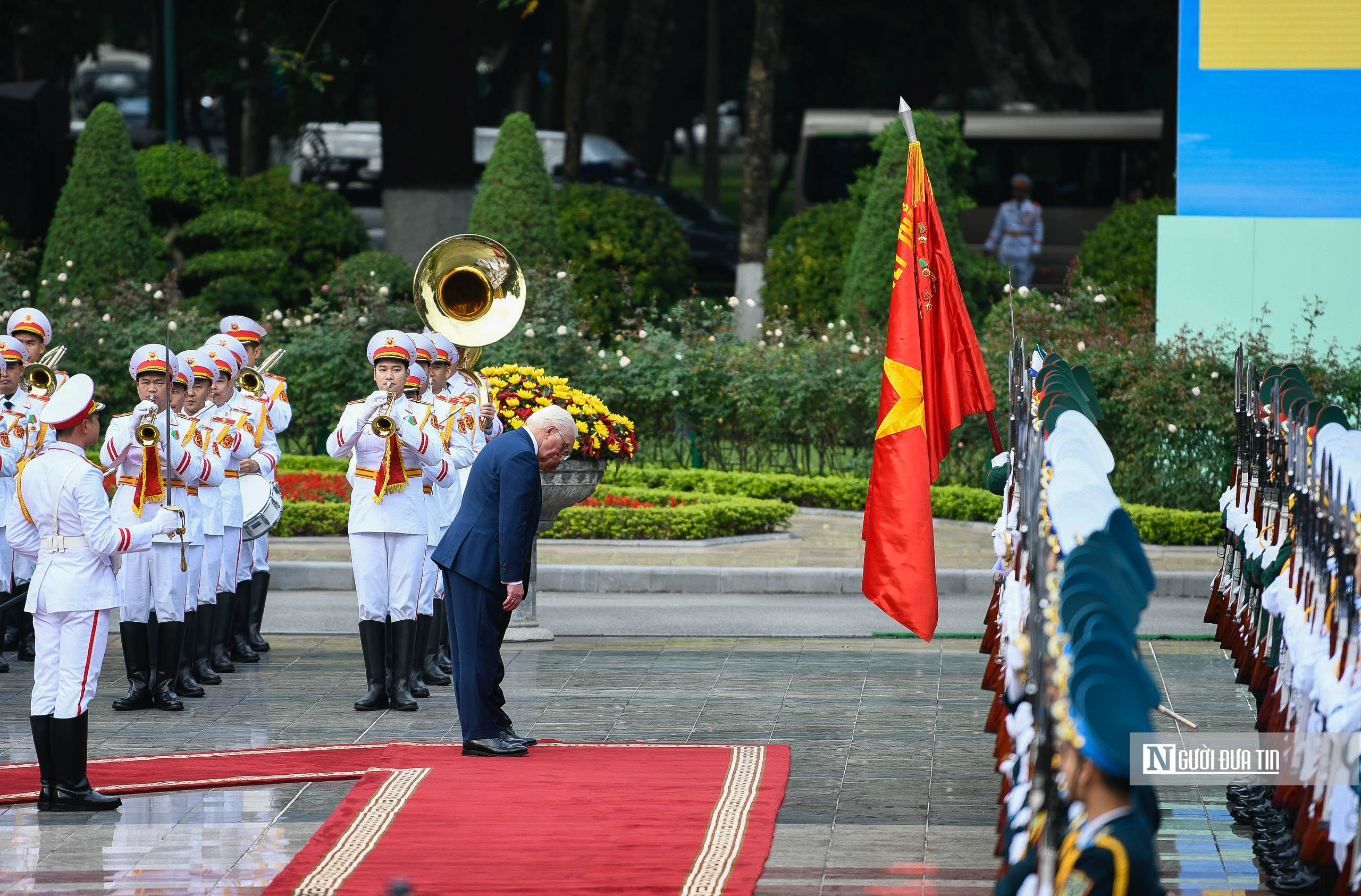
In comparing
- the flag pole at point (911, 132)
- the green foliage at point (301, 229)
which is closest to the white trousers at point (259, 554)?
the flag pole at point (911, 132)

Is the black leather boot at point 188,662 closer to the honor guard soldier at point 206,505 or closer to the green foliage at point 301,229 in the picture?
the honor guard soldier at point 206,505

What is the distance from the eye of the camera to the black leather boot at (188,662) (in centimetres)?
1010

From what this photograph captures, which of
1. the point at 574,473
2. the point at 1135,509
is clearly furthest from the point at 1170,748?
the point at 1135,509

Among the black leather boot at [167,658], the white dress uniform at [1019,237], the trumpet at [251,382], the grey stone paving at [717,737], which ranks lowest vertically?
the grey stone paving at [717,737]

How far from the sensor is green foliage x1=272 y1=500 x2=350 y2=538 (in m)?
15.3

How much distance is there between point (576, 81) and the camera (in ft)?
96.4

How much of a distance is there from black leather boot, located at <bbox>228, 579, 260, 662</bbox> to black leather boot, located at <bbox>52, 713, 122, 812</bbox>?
346cm

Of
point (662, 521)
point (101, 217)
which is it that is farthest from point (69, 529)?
point (101, 217)

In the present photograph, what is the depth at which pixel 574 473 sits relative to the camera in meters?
11.7

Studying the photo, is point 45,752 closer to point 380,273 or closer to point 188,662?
point 188,662

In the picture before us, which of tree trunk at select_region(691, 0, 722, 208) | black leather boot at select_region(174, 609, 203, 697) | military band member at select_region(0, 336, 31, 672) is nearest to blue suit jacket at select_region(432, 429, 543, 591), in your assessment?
black leather boot at select_region(174, 609, 203, 697)

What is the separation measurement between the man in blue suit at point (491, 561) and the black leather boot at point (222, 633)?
2.59 m

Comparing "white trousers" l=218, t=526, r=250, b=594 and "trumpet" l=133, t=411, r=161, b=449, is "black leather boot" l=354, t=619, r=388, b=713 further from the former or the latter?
"trumpet" l=133, t=411, r=161, b=449

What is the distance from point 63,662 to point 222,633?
3.17m
